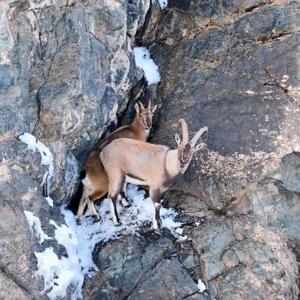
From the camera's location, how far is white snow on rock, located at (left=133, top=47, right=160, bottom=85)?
13265mm

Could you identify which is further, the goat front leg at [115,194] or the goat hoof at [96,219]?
the goat hoof at [96,219]

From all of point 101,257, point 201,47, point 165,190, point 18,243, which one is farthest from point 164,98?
point 18,243

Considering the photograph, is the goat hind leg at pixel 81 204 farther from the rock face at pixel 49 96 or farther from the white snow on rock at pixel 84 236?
the rock face at pixel 49 96

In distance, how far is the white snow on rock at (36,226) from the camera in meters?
10.1

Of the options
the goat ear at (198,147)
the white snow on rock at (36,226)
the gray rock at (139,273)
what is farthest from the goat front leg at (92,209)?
the goat ear at (198,147)

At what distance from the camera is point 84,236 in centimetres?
1154

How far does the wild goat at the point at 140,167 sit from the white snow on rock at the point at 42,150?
1339mm

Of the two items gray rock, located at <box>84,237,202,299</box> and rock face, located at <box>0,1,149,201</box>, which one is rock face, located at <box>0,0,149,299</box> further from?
gray rock, located at <box>84,237,202,299</box>

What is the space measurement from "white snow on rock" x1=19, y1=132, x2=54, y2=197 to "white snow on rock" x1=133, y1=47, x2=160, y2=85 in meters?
3.34

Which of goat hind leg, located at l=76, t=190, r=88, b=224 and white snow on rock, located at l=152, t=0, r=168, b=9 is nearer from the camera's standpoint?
goat hind leg, located at l=76, t=190, r=88, b=224

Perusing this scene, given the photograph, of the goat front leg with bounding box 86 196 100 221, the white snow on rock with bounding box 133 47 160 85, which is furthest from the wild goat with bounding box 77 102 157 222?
the white snow on rock with bounding box 133 47 160 85

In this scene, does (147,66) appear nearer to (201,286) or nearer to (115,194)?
(115,194)

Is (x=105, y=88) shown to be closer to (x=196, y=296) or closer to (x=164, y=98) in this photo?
(x=164, y=98)

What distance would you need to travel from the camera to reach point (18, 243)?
987 centimetres
